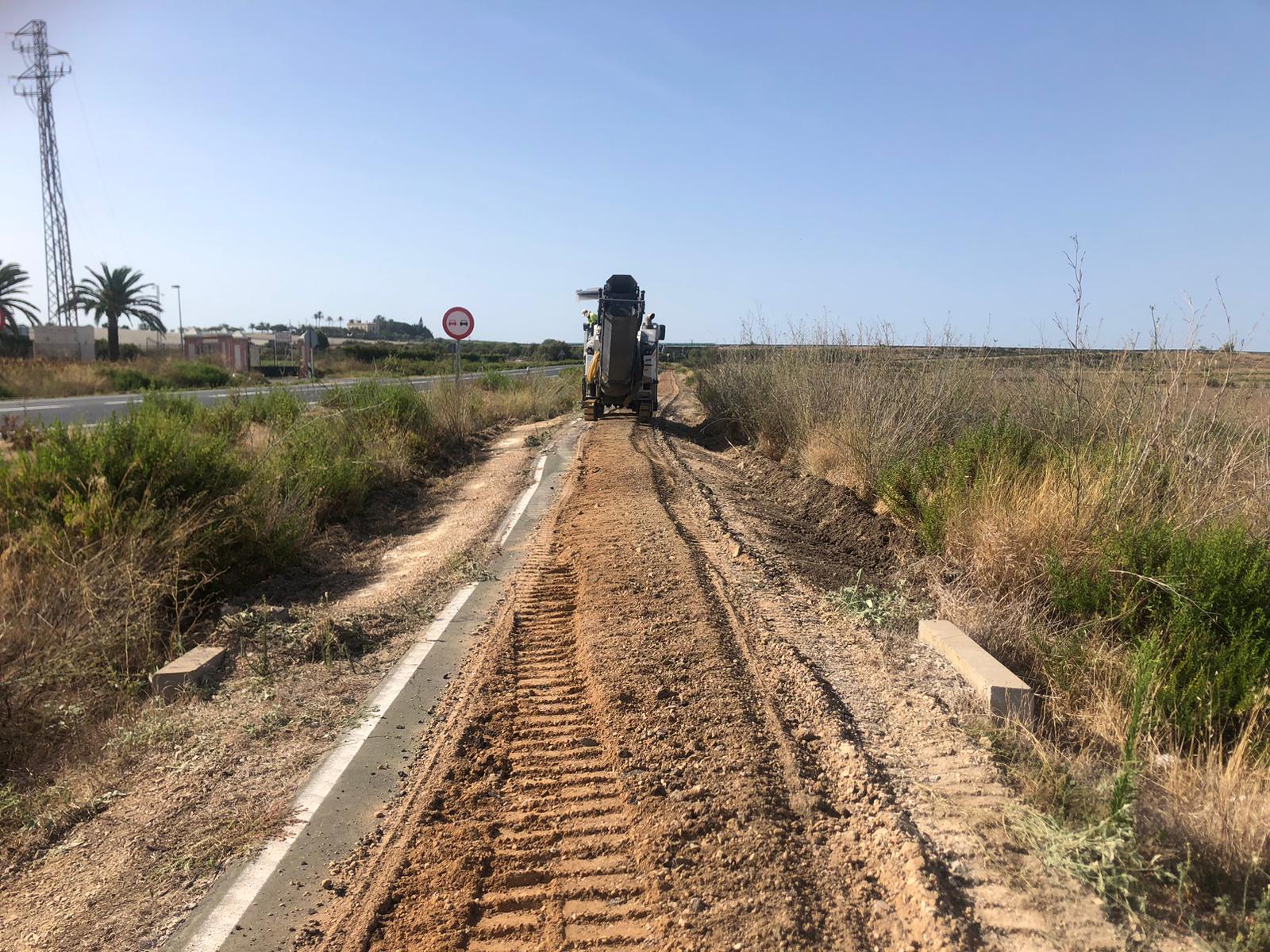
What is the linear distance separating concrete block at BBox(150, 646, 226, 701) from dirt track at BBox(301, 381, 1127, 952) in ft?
6.35

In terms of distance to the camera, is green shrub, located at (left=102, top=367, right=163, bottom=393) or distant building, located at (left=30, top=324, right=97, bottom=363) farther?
distant building, located at (left=30, top=324, right=97, bottom=363)

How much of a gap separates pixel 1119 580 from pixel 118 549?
787 cm

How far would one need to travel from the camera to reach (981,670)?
524 centimetres

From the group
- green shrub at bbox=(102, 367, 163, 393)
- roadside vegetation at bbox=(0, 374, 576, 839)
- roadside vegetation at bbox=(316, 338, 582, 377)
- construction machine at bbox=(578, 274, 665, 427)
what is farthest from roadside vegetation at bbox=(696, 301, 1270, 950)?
green shrub at bbox=(102, 367, 163, 393)

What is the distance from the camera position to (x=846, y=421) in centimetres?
1313

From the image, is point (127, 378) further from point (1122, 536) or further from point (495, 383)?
point (1122, 536)

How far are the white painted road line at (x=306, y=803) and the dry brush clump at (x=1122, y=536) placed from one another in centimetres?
378

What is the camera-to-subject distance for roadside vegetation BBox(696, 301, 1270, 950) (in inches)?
143

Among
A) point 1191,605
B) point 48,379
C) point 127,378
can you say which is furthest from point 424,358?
point 1191,605

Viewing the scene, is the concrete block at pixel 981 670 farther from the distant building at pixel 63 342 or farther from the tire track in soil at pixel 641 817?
the distant building at pixel 63 342

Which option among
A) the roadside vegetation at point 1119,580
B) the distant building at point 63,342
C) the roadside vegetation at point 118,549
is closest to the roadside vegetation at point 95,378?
the distant building at point 63,342

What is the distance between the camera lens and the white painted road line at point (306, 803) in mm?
3328

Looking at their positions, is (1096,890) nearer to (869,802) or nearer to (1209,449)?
(869,802)

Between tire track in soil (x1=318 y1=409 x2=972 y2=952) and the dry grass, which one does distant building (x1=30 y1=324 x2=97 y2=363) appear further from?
Answer: tire track in soil (x1=318 y1=409 x2=972 y2=952)
